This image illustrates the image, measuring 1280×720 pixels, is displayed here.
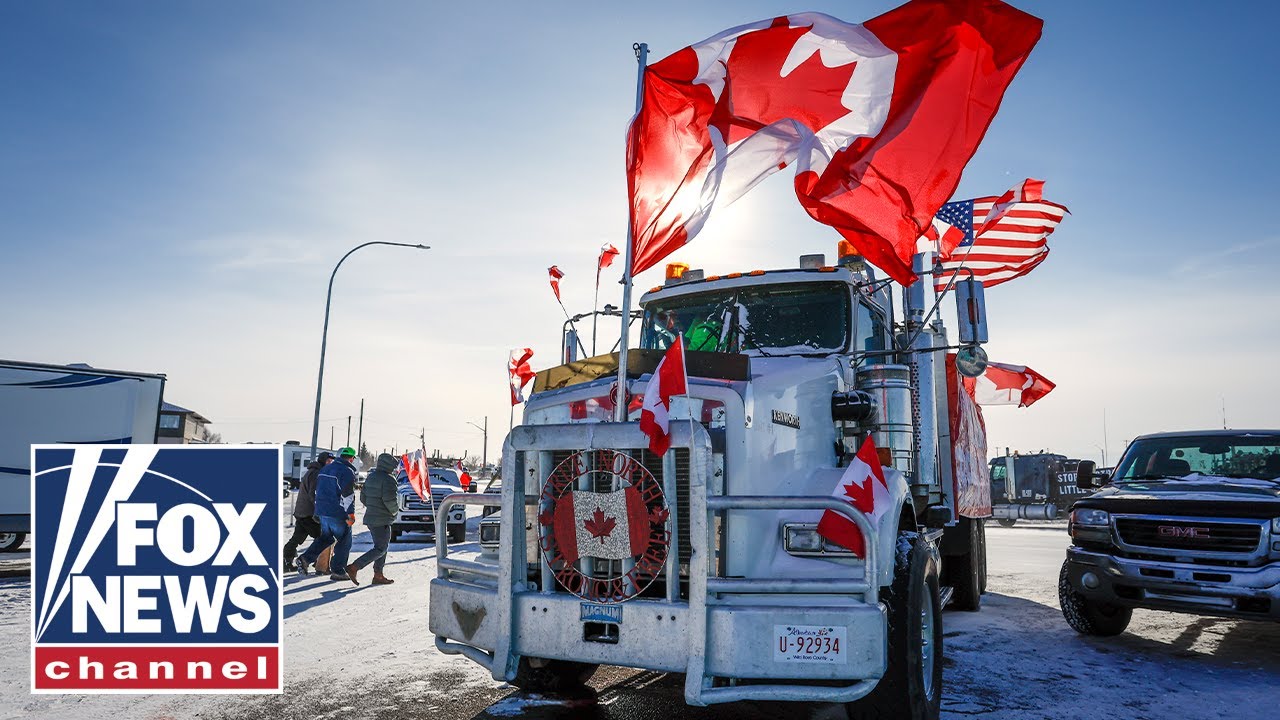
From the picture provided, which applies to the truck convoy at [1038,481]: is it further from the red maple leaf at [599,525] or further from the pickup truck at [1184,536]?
the red maple leaf at [599,525]

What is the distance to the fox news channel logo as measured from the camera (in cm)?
589

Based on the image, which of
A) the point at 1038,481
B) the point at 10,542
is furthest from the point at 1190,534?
the point at 1038,481

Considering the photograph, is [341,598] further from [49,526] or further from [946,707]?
[946,707]

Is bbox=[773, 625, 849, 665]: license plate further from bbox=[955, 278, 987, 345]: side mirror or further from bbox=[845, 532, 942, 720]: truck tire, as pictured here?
bbox=[955, 278, 987, 345]: side mirror

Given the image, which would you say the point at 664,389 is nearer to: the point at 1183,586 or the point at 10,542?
the point at 1183,586

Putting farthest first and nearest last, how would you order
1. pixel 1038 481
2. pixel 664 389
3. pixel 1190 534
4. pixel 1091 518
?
pixel 1038 481 → pixel 1091 518 → pixel 1190 534 → pixel 664 389

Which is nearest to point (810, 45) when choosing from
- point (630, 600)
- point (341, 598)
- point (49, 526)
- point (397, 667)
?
point (630, 600)

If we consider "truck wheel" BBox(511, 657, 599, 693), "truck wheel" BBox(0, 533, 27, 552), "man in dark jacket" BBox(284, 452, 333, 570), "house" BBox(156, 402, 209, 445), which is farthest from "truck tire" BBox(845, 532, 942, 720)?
"house" BBox(156, 402, 209, 445)

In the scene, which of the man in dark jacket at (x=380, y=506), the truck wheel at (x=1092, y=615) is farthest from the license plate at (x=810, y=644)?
the man in dark jacket at (x=380, y=506)

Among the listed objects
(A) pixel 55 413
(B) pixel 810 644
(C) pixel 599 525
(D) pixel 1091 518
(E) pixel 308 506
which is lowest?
(B) pixel 810 644

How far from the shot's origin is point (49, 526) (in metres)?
10.9

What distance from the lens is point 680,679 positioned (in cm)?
598

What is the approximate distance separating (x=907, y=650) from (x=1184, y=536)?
404 cm

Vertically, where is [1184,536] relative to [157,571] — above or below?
above
